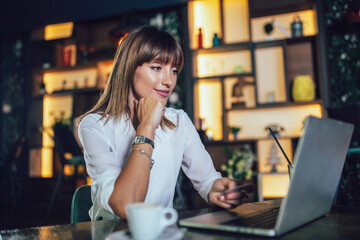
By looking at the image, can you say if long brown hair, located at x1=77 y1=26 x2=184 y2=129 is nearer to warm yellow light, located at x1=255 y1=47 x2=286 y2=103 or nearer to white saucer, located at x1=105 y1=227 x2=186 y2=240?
white saucer, located at x1=105 y1=227 x2=186 y2=240

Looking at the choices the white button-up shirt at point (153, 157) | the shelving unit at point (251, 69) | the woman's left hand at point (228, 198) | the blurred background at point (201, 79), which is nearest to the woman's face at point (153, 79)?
the white button-up shirt at point (153, 157)

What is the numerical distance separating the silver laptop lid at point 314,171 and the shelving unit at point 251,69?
10.9ft

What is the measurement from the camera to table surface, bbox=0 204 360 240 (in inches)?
23.9

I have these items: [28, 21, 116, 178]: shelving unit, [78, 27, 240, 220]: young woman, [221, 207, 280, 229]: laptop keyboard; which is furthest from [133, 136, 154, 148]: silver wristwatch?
[28, 21, 116, 178]: shelving unit

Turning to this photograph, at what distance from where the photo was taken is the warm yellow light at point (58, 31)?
5.61 m

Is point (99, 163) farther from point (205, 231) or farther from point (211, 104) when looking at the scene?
point (211, 104)

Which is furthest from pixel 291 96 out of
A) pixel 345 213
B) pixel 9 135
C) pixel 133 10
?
pixel 9 135

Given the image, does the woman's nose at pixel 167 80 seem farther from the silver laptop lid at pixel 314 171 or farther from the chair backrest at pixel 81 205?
the silver laptop lid at pixel 314 171

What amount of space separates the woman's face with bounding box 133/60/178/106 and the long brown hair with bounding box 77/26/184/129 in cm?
2

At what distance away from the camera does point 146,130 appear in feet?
3.19

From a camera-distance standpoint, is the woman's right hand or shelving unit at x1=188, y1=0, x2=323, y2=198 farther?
shelving unit at x1=188, y1=0, x2=323, y2=198

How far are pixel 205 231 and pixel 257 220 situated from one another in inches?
4.9

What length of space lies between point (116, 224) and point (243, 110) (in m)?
3.77

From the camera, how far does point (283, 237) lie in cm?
59
